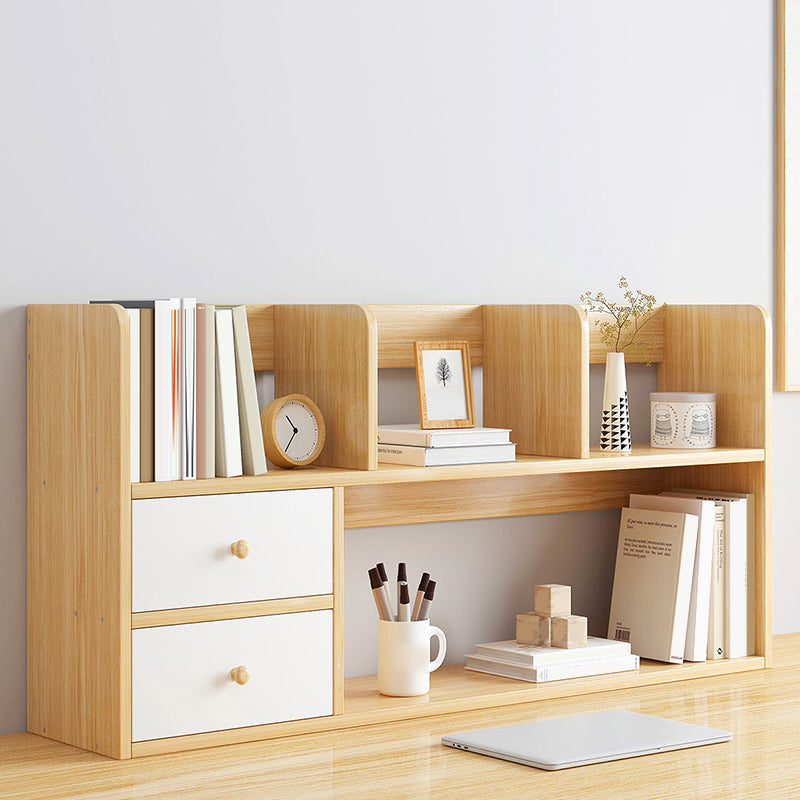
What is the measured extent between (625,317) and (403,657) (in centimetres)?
70

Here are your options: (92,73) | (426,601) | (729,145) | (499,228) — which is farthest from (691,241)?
(92,73)

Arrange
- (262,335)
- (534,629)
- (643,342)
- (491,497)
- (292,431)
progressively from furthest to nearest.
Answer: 1. (643,342)
2. (491,497)
3. (534,629)
4. (262,335)
5. (292,431)

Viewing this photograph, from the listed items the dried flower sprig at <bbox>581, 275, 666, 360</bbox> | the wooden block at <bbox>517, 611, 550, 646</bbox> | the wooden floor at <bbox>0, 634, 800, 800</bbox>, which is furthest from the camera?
the dried flower sprig at <bbox>581, 275, 666, 360</bbox>

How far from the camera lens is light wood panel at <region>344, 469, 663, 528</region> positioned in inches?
80.5

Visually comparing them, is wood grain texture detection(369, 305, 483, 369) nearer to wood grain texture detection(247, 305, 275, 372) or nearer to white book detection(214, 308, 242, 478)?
wood grain texture detection(247, 305, 275, 372)

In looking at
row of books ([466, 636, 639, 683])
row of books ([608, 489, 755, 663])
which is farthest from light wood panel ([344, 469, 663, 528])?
row of books ([466, 636, 639, 683])

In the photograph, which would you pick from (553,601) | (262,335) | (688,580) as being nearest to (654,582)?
(688,580)

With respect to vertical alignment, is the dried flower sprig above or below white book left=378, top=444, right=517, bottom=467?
above

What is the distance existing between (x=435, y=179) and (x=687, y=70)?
1.89ft

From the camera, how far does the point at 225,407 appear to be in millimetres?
1684

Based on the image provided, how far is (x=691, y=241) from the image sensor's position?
241cm

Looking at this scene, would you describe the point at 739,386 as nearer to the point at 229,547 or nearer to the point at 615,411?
the point at 615,411

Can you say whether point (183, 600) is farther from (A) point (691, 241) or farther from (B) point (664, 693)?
(A) point (691, 241)

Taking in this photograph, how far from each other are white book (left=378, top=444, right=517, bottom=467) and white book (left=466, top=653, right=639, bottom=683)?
308 mm
